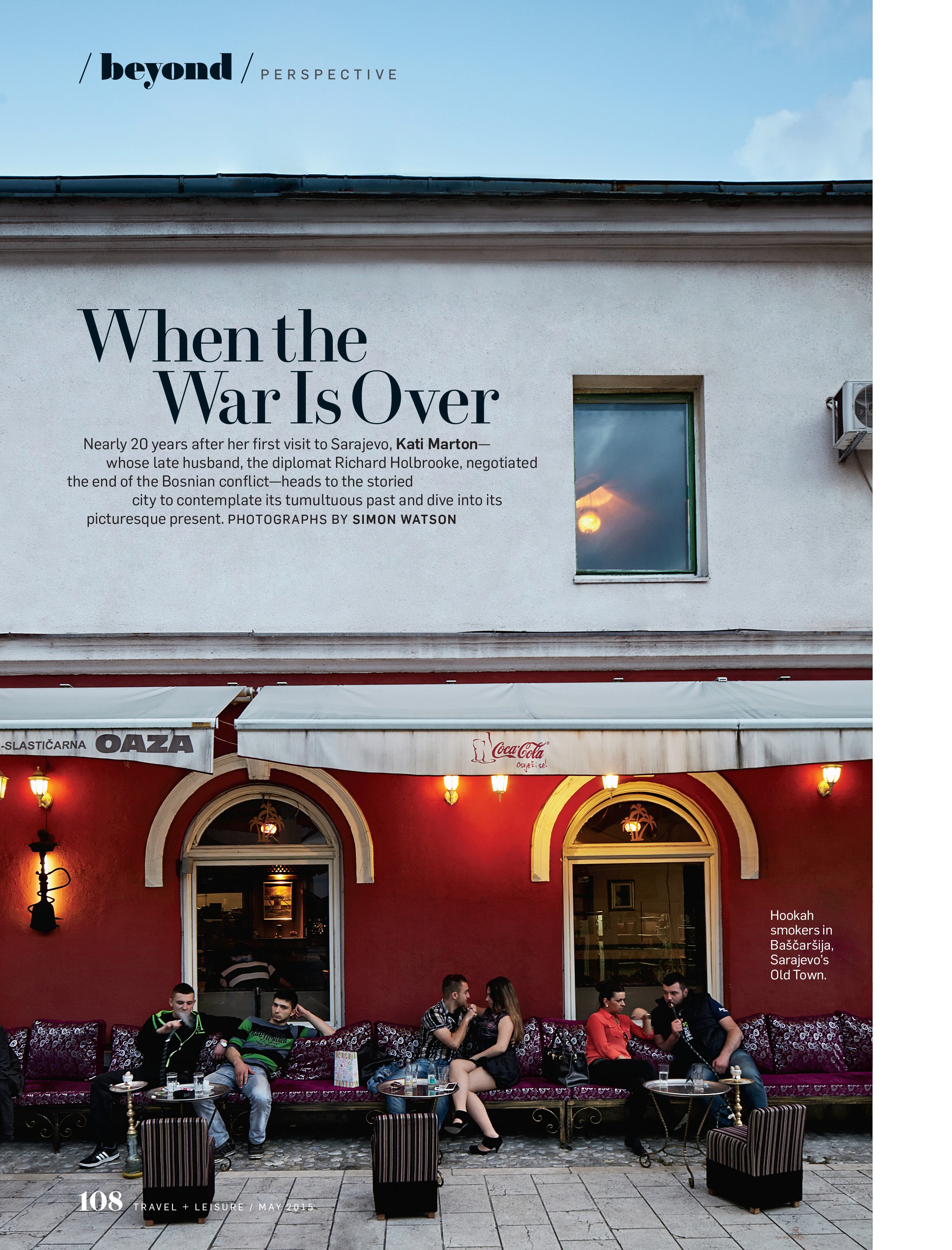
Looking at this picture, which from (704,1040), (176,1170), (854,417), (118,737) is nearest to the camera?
(176,1170)

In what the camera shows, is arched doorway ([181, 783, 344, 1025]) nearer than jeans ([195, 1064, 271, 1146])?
No

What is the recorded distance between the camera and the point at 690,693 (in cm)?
830

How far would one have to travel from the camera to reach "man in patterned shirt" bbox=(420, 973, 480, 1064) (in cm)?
781

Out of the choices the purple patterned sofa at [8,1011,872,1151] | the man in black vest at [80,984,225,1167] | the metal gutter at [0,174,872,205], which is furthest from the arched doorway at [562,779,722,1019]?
the metal gutter at [0,174,872,205]

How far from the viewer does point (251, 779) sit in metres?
8.87

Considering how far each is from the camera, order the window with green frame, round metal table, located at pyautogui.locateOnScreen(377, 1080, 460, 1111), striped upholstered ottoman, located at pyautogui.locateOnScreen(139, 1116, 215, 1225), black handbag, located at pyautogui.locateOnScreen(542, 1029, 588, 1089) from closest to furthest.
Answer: striped upholstered ottoman, located at pyautogui.locateOnScreen(139, 1116, 215, 1225) < round metal table, located at pyautogui.locateOnScreen(377, 1080, 460, 1111) < black handbag, located at pyautogui.locateOnScreen(542, 1029, 588, 1089) < the window with green frame

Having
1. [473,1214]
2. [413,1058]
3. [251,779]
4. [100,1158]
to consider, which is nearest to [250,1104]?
[100,1158]

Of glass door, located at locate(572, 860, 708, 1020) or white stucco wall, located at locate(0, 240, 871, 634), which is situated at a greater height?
white stucco wall, located at locate(0, 240, 871, 634)

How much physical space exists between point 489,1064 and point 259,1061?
1.85m

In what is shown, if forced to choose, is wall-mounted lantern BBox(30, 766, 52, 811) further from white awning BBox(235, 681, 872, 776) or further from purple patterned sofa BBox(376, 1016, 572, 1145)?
purple patterned sofa BBox(376, 1016, 572, 1145)

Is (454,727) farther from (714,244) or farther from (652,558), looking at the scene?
(714,244)

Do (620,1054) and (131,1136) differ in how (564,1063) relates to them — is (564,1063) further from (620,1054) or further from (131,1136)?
(131,1136)

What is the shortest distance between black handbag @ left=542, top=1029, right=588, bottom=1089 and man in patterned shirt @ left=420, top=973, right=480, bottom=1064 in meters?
0.73

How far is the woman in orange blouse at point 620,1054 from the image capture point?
7.50 m
